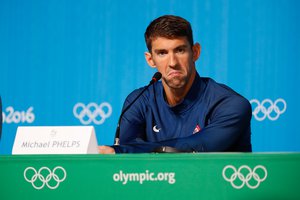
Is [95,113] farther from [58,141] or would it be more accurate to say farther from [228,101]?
[58,141]

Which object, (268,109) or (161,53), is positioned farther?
(268,109)

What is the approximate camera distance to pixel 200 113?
8.45 ft

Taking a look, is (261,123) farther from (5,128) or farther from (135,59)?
(5,128)

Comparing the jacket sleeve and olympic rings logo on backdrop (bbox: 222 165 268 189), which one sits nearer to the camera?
olympic rings logo on backdrop (bbox: 222 165 268 189)

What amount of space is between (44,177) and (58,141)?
247 millimetres

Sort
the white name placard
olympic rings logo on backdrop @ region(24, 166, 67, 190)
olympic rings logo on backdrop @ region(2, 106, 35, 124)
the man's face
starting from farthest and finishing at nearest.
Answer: olympic rings logo on backdrop @ region(2, 106, 35, 124) → the man's face → the white name placard → olympic rings logo on backdrop @ region(24, 166, 67, 190)

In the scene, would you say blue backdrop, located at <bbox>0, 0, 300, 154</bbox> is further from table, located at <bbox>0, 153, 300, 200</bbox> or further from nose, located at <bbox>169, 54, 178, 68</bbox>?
table, located at <bbox>0, 153, 300, 200</bbox>

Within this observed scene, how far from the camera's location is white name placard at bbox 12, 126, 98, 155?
1.95m

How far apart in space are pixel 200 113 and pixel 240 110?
191 mm

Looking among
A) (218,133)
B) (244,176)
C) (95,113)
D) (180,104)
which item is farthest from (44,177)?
(95,113)

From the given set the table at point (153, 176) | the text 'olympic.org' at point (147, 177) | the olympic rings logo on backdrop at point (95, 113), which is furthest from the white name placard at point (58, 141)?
the olympic rings logo on backdrop at point (95, 113)

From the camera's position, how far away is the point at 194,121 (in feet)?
8.44

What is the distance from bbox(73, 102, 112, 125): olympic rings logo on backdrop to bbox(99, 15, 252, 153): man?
0.70 meters

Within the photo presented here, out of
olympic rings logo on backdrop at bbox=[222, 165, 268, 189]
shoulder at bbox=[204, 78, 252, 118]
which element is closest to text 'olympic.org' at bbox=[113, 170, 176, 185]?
olympic rings logo on backdrop at bbox=[222, 165, 268, 189]
